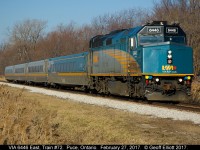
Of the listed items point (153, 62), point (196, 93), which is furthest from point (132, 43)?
point (196, 93)

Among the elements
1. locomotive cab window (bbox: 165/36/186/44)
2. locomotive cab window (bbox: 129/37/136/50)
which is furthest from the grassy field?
locomotive cab window (bbox: 165/36/186/44)

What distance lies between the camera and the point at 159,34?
53.8 feet

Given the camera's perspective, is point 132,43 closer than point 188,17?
Yes

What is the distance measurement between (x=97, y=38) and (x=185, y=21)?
13.0 m

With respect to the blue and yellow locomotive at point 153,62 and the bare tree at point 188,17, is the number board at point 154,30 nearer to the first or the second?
the blue and yellow locomotive at point 153,62

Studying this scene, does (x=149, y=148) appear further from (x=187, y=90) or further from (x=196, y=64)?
(x=196, y=64)

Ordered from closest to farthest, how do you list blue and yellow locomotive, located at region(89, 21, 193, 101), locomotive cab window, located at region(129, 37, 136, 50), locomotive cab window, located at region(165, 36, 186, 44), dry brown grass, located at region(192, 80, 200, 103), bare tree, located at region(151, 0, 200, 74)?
blue and yellow locomotive, located at region(89, 21, 193, 101) → locomotive cab window, located at region(165, 36, 186, 44) → locomotive cab window, located at region(129, 37, 136, 50) → dry brown grass, located at region(192, 80, 200, 103) → bare tree, located at region(151, 0, 200, 74)

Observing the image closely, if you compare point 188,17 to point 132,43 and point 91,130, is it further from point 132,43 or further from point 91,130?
point 91,130

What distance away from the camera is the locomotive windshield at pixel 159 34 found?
53.6 feet

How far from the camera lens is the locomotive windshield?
16344mm

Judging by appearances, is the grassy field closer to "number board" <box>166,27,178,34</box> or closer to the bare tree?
"number board" <box>166,27,178,34</box>

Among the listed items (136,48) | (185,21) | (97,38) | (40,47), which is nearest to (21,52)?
(40,47)

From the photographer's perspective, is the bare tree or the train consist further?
the bare tree

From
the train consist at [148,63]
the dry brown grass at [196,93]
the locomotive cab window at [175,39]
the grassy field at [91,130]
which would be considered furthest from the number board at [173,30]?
the grassy field at [91,130]
